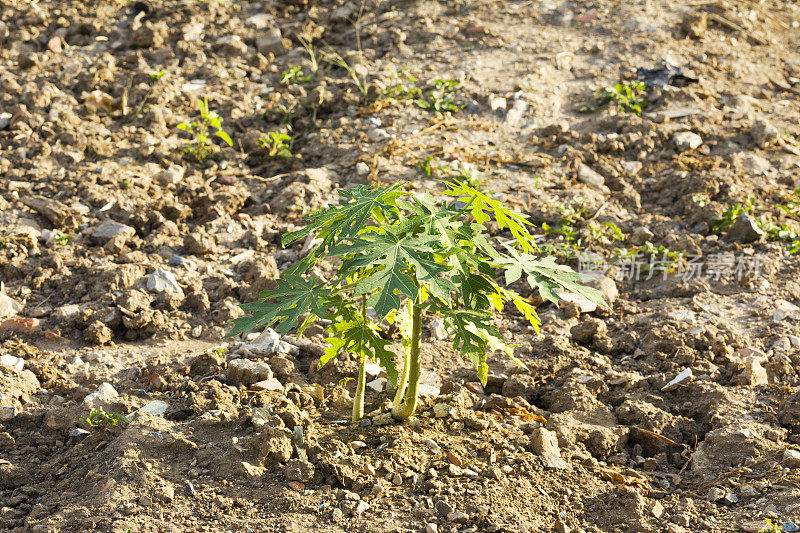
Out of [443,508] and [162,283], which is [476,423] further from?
[162,283]

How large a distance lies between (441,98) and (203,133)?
6.91 ft

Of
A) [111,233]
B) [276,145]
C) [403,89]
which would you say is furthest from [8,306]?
[403,89]

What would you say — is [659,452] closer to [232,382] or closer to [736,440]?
[736,440]

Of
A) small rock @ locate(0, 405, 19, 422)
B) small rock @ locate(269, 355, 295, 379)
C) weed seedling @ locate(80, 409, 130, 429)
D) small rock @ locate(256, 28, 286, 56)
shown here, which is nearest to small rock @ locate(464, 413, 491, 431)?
small rock @ locate(269, 355, 295, 379)

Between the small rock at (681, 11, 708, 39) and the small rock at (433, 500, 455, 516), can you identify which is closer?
the small rock at (433, 500, 455, 516)

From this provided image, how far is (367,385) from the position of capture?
3.83m

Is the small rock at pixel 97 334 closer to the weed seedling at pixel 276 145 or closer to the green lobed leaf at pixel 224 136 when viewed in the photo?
the green lobed leaf at pixel 224 136

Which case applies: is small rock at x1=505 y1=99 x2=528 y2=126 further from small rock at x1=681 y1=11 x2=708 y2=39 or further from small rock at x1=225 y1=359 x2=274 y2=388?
small rock at x1=225 y1=359 x2=274 y2=388

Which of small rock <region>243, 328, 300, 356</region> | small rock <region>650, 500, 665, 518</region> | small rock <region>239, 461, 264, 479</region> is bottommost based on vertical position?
small rock <region>650, 500, 665, 518</region>

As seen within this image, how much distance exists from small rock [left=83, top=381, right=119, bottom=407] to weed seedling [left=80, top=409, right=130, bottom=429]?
0.17m

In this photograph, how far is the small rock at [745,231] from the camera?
200 inches

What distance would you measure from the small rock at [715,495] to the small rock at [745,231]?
2403mm

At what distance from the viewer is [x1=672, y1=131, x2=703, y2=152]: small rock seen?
6059 mm

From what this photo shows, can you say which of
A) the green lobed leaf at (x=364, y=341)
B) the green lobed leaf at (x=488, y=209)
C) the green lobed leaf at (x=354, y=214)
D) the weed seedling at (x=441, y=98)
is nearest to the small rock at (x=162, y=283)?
the green lobed leaf at (x=354, y=214)
